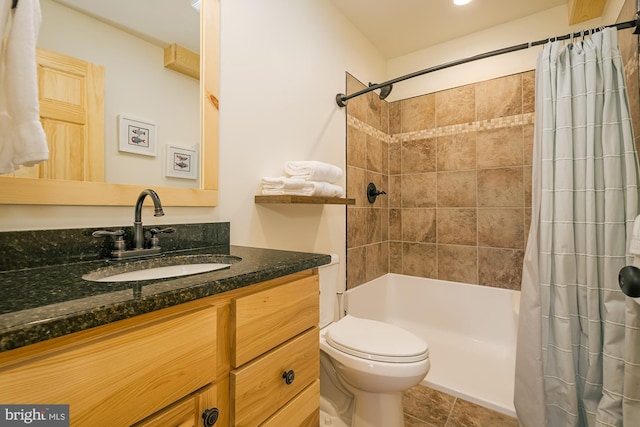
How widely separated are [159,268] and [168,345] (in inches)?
19.4

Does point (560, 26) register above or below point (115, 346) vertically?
above

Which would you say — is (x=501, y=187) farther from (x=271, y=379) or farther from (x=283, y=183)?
(x=271, y=379)

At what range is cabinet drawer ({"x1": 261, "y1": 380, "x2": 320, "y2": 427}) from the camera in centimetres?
84

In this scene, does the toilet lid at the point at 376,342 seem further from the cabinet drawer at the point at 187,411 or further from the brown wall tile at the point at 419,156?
the brown wall tile at the point at 419,156

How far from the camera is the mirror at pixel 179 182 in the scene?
834 mm

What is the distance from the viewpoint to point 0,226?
0.79m

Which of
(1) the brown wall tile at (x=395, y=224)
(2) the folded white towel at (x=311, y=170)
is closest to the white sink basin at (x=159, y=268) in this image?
(2) the folded white towel at (x=311, y=170)

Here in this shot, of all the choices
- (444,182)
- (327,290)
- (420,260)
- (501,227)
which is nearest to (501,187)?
(501,227)

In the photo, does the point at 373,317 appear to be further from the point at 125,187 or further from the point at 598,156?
the point at 125,187

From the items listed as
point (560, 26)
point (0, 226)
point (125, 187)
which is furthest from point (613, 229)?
point (0, 226)

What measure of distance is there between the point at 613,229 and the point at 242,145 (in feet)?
5.29

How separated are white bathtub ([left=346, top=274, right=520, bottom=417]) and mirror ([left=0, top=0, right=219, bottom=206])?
A: 1.29 metres


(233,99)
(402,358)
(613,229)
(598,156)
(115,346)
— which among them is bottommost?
(402,358)

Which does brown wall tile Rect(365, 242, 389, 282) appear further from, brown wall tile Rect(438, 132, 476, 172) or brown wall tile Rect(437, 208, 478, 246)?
brown wall tile Rect(438, 132, 476, 172)
